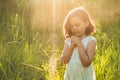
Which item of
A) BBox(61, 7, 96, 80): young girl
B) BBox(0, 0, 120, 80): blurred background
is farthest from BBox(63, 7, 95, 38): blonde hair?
BBox(0, 0, 120, 80): blurred background

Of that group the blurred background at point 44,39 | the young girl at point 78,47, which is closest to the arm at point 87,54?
the young girl at point 78,47

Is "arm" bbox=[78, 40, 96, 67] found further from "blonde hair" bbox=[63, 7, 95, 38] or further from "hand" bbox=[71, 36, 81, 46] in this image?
"blonde hair" bbox=[63, 7, 95, 38]

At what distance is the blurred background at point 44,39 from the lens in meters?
4.11

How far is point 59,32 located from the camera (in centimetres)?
682

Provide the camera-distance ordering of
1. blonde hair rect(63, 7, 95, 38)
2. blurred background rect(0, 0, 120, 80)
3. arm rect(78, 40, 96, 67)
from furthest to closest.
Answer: blurred background rect(0, 0, 120, 80)
blonde hair rect(63, 7, 95, 38)
arm rect(78, 40, 96, 67)

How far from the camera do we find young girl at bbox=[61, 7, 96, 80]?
3.10 meters

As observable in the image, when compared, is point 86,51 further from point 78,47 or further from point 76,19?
point 76,19

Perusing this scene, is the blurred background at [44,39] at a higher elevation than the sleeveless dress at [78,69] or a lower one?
lower

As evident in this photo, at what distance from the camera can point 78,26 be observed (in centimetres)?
312

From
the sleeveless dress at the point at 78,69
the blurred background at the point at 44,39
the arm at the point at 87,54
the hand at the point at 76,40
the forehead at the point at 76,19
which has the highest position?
the forehead at the point at 76,19

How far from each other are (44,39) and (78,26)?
311 centimetres

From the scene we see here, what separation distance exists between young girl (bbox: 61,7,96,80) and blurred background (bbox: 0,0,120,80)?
73 centimetres

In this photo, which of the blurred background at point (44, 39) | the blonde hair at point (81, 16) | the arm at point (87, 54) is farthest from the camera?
the blurred background at point (44, 39)

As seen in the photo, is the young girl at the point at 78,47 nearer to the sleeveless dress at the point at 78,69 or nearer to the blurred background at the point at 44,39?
the sleeveless dress at the point at 78,69
